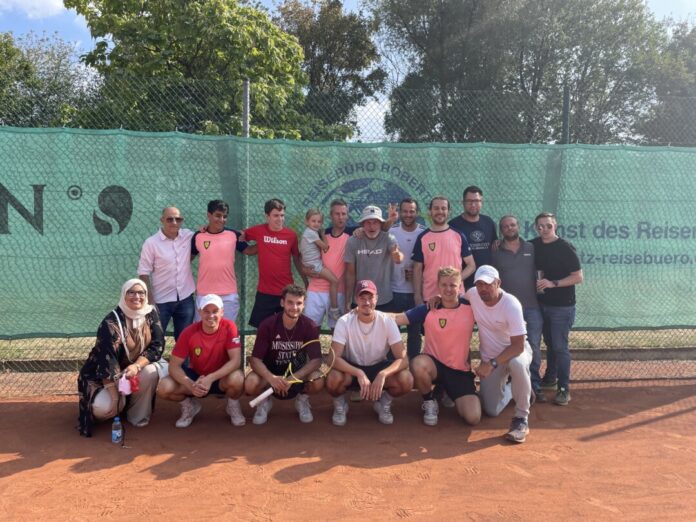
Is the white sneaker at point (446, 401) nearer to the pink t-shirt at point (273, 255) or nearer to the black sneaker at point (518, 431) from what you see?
the black sneaker at point (518, 431)

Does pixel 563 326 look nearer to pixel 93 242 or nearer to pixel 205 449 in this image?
pixel 205 449

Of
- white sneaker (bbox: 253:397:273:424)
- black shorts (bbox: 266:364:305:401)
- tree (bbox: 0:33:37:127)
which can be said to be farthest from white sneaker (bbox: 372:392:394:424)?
tree (bbox: 0:33:37:127)

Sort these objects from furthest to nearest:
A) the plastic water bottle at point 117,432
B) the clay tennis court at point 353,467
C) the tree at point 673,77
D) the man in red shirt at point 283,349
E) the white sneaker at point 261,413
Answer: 1. the tree at point 673,77
2. the white sneaker at point 261,413
3. the man in red shirt at point 283,349
4. the plastic water bottle at point 117,432
5. the clay tennis court at point 353,467

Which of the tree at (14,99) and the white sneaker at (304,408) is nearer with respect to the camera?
the white sneaker at (304,408)

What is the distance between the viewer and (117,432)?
13.5ft

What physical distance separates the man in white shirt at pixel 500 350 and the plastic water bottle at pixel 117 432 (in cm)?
272

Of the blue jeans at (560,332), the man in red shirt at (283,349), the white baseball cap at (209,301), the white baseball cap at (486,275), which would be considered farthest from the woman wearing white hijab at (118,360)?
the blue jeans at (560,332)

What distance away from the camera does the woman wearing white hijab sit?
13.7 feet

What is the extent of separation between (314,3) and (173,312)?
2496 centimetres

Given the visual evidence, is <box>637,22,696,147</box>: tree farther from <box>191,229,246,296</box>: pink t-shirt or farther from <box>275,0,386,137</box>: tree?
<box>191,229,246,296</box>: pink t-shirt

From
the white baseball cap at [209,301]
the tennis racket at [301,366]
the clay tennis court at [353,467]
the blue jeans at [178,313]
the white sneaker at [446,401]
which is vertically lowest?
the clay tennis court at [353,467]

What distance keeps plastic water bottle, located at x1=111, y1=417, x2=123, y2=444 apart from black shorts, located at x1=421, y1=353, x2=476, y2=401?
239 centimetres

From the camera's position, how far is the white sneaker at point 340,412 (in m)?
4.52

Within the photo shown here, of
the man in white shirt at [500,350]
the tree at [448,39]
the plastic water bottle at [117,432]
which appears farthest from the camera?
the tree at [448,39]
